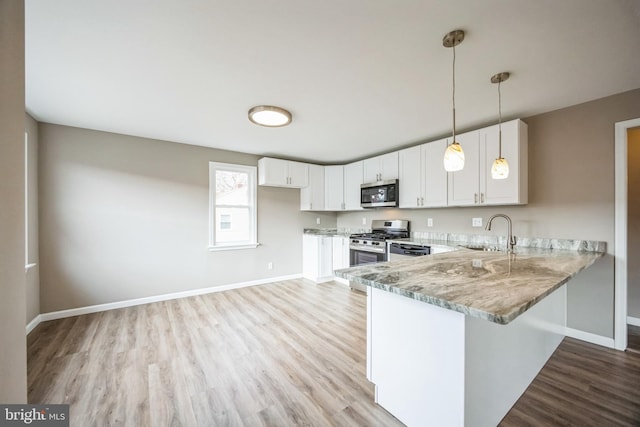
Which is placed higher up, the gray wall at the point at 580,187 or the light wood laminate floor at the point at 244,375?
the gray wall at the point at 580,187

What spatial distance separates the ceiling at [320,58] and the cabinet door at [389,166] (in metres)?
1.01

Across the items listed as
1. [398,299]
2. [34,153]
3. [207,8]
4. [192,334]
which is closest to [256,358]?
[192,334]

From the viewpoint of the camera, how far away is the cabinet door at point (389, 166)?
13.1 feet

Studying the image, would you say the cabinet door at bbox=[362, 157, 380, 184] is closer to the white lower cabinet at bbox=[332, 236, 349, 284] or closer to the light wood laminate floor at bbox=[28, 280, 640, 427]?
the white lower cabinet at bbox=[332, 236, 349, 284]

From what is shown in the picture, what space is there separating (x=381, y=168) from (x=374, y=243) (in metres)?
1.31

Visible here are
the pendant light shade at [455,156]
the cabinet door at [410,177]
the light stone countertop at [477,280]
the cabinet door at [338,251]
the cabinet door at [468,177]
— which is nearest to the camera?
the light stone countertop at [477,280]

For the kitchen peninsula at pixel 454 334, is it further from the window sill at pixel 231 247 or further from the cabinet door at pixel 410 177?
the window sill at pixel 231 247

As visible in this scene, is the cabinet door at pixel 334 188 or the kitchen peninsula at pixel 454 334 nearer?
the kitchen peninsula at pixel 454 334

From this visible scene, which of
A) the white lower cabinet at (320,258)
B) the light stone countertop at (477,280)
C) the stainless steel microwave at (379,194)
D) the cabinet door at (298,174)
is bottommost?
the white lower cabinet at (320,258)

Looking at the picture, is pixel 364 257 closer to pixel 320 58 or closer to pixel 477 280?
pixel 477 280

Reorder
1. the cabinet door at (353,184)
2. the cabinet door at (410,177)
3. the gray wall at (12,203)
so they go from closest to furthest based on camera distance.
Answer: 1. the gray wall at (12,203)
2. the cabinet door at (410,177)
3. the cabinet door at (353,184)

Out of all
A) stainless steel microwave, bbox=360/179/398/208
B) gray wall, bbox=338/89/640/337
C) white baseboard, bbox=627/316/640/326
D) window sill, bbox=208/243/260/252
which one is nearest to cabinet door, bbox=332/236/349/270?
stainless steel microwave, bbox=360/179/398/208

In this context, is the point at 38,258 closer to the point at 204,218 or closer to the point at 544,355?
the point at 204,218

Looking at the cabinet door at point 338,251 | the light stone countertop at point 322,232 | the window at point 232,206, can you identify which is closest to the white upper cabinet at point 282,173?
the window at point 232,206
